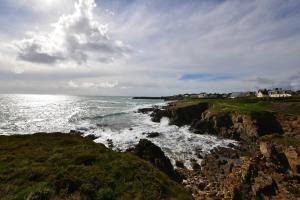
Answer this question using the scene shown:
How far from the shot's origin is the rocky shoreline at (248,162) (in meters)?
20.1

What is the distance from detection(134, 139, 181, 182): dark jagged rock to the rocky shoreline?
5.73 feet

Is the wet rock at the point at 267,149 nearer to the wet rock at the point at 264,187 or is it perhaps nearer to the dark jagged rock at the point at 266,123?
the wet rock at the point at 264,187

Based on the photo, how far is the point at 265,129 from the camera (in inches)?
2094

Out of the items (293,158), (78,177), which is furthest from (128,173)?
(293,158)

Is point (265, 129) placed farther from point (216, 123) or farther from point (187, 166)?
point (187, 166)

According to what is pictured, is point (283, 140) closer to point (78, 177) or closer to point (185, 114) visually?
point (78, 177)

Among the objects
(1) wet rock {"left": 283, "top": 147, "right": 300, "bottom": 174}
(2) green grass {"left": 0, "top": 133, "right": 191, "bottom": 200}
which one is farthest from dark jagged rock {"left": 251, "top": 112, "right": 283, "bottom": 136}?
(2) green grass {"left": 0, "top": 133, "right": 191, "bottom": 200}

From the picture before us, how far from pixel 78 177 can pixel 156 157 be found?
535 inches

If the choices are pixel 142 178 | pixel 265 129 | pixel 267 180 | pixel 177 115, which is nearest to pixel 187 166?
pixel 267 180

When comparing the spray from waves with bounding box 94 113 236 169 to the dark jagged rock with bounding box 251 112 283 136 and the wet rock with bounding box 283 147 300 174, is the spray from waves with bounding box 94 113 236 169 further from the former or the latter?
the wet rock with bounding box 283 147 300 174

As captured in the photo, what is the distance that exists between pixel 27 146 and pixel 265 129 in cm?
4739

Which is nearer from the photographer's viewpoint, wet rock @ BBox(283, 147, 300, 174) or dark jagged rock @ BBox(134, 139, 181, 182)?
dark jagged rock @ BBox(134, 139, 181, 182)

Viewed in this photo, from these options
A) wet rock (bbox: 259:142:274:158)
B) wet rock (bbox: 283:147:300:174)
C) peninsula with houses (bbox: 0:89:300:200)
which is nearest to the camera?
peninsula with houses (bbox: 0:89:300:200)

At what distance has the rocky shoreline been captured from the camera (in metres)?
20.1
